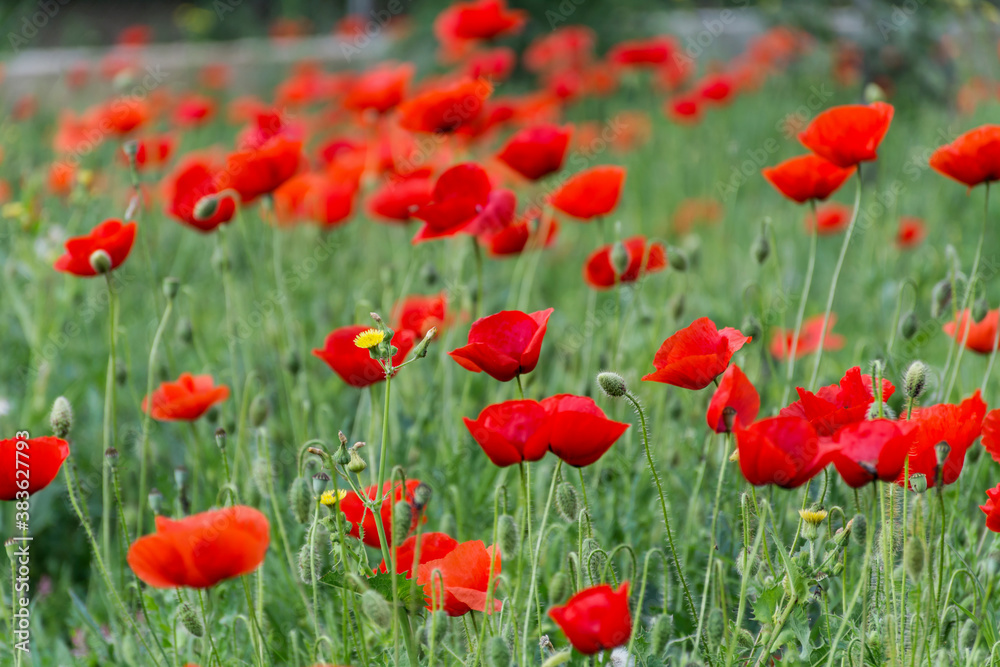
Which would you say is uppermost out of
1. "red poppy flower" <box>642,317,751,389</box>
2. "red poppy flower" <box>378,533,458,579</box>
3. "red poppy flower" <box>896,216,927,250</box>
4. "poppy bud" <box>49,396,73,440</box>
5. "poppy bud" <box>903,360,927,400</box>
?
"red poppy flower" <box>642,317,751,389</box>

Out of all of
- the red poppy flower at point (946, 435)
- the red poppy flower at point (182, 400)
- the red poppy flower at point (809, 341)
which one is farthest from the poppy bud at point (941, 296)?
the red poppy flower at point (182, 400)

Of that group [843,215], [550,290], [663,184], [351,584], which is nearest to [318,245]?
[550,290]

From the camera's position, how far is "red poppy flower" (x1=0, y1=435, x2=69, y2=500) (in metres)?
1.10

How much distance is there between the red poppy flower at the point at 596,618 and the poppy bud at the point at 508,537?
0.67 ft

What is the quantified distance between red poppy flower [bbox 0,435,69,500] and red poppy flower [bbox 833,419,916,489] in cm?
85

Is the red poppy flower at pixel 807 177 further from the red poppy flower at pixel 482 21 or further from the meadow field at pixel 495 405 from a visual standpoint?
the red poppy flower at pixel 482 21

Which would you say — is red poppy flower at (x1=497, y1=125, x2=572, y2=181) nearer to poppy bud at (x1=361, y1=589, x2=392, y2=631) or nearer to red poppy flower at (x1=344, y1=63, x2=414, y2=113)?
red poppy flower at (x1=344, y1=63, x2=414, y2=113)

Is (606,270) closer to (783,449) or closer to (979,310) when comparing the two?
(979,310)

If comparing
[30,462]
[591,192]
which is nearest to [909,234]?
[591,192]

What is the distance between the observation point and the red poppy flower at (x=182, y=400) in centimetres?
150

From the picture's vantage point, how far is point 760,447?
0.96m

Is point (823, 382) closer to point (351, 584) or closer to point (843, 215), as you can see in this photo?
point (843, 215)

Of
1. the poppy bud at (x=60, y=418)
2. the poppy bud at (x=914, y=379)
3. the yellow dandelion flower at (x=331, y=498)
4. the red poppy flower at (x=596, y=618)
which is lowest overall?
the poppy bud at (x=60, y=418)

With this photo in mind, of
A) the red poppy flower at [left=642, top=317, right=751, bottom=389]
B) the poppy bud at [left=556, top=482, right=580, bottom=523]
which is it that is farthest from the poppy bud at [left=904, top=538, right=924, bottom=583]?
the poppy bud at [left=556, top=482, right=580, bottom=523]
